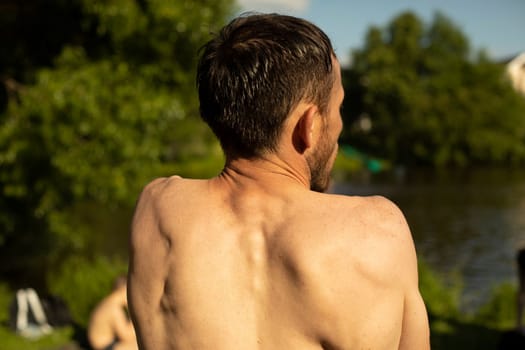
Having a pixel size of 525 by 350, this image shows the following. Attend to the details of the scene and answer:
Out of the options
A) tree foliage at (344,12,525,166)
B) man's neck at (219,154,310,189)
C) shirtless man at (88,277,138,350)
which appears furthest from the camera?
tree foliage at (344,12,525,166)

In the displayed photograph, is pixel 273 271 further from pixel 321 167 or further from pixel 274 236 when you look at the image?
pixel 321 167

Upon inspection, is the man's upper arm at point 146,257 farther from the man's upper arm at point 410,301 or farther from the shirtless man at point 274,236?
the man's upper arm at point 410,301

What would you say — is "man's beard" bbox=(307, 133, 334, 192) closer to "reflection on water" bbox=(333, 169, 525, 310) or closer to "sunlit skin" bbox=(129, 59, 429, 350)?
"sunlit skin" bbox=(129, 59, 429, 350)

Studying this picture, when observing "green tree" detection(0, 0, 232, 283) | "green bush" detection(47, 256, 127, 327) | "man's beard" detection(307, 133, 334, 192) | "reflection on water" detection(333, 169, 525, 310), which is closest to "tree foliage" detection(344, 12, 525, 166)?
"reflection on water" detection(333, 169, 525, 310)

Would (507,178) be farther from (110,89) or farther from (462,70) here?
(110,89)

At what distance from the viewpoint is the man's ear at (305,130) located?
1.50 metres

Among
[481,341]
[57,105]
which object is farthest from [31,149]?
[481,341]

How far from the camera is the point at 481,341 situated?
323 inches

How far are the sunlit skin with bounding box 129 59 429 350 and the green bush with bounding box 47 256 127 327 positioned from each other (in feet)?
26.4

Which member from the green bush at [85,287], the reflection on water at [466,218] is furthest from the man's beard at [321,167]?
the reflection on water at [466,218]

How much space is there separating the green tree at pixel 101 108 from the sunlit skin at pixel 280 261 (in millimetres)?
7301

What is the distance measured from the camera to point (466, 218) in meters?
23.4

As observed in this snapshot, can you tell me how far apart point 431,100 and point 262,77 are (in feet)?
161

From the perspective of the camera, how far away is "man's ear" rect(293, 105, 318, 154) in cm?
150
